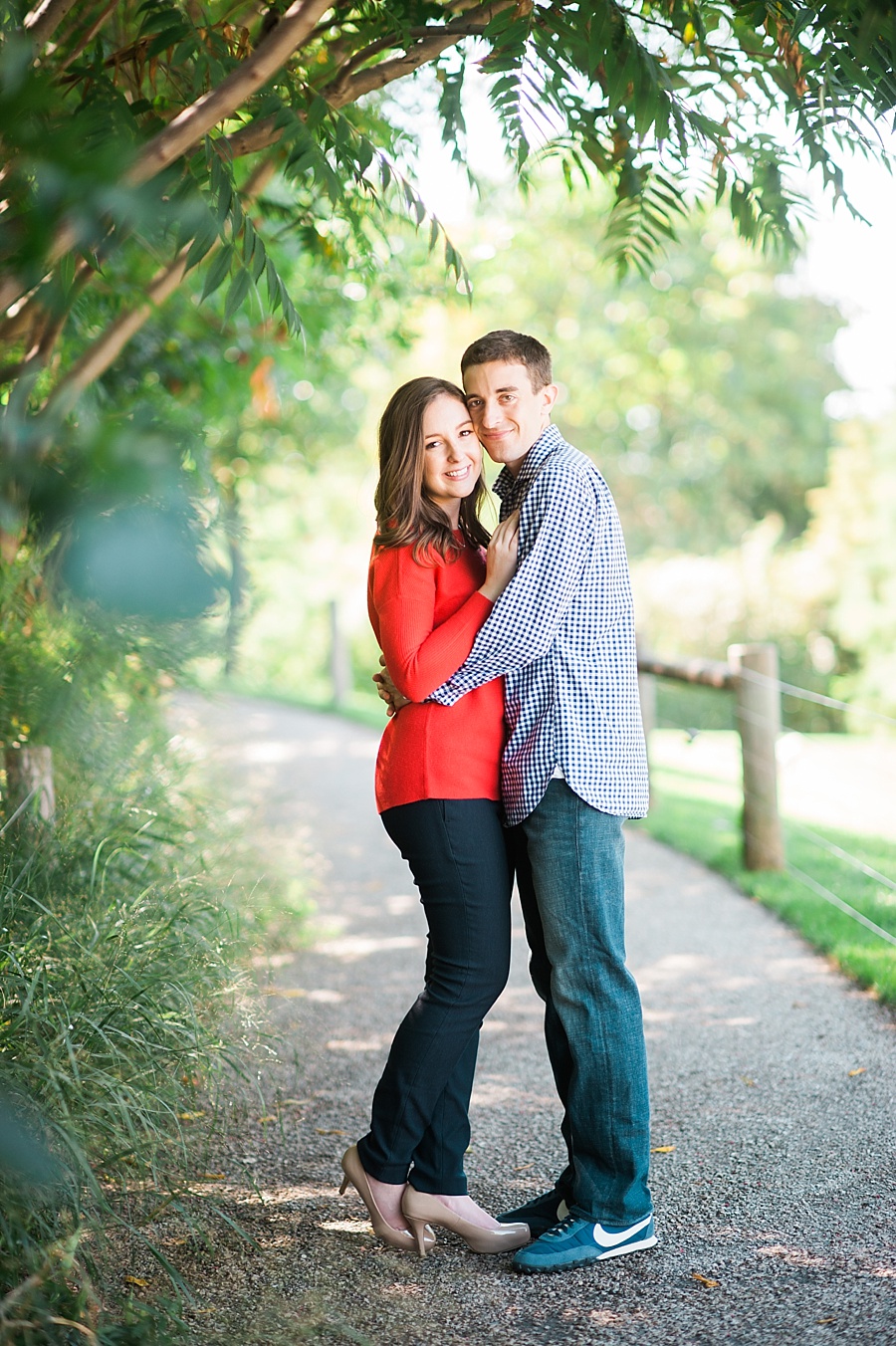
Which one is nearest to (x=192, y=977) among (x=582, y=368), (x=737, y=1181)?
(x=737, y=1181)

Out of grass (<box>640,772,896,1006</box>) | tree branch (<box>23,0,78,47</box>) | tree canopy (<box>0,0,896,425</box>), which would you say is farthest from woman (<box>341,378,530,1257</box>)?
grass (<box>640,772,896,1006</box>)

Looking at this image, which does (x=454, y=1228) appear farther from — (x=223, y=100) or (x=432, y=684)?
(x=223, y=100)

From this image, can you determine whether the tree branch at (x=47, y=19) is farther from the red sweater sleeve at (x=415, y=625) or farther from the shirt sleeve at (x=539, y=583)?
the shirt sleeve at (x=539, y=583)

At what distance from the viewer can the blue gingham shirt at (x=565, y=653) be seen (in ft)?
8.87

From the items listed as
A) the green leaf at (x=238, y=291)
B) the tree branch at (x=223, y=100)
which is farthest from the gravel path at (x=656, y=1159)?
the tree branch at (x=223, y=100)

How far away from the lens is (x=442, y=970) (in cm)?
284

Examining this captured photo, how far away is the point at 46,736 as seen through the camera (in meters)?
3.85

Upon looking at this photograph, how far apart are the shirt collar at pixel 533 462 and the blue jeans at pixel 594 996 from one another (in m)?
0.70

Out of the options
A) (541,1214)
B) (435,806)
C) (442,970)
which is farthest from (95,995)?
(541,1214)

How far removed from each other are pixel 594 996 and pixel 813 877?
3917 millimetres

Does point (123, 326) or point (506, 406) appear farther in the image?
point (123, 326)

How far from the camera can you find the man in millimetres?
2727

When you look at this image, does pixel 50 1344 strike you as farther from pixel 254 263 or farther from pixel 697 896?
pixel 697 896

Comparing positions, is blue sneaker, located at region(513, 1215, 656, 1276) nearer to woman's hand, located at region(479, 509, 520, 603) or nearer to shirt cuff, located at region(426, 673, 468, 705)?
shirt cuff, located at region(426, 673, 468, 705)
